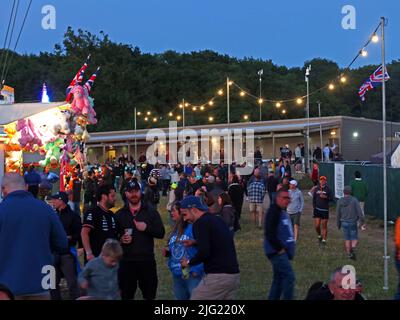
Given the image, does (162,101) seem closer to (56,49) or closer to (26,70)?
(26,70)

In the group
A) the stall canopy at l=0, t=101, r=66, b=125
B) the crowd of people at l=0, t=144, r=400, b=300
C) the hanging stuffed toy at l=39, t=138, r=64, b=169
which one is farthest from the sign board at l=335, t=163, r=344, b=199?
the crowd of people at l=0, t=144, r=400, b=300

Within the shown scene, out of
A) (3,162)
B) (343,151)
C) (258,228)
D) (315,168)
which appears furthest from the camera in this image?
(343,151)

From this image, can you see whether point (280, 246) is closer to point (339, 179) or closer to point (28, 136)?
point (28, 136)

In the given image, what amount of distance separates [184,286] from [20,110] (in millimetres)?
19954

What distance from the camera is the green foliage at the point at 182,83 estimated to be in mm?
60625

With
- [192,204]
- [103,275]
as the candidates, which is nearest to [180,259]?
[192,204]

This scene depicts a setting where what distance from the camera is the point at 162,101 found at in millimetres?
68438

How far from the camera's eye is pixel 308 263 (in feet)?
42.8

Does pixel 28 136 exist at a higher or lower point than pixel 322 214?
higher

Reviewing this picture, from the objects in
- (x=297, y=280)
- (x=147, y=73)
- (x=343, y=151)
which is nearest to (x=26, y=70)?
(x=147, y=73)

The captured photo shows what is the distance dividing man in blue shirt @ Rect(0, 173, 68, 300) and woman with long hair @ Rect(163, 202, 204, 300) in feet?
5.83

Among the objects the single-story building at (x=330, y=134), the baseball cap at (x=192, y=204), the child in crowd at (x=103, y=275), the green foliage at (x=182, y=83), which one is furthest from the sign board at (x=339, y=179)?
the green foliage at (x=182, y=83)

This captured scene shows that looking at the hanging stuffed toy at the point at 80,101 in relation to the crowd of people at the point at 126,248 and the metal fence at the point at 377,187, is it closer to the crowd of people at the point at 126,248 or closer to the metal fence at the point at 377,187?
the metal fence at the point at 377,187
